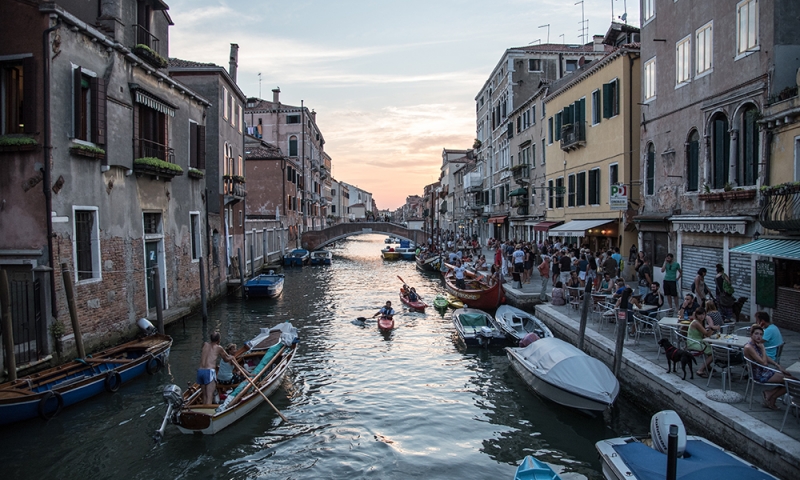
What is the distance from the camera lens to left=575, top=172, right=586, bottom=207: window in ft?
74.0

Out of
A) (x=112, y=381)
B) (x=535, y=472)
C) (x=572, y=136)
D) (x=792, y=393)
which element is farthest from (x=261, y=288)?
(x=792, y=393)

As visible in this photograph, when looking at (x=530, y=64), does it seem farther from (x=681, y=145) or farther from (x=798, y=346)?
(x=798, y=346)

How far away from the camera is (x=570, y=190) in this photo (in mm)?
24141

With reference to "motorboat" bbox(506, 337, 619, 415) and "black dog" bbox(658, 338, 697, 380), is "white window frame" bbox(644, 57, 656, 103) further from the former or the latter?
"black dog" bbox(658, 338, 697, 380)

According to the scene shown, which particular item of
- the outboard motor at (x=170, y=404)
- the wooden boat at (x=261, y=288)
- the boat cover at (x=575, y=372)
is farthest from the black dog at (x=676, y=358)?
the wooden boat at (x=261, y=288)

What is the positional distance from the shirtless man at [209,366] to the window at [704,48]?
42.7ft

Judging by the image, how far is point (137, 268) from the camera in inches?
576

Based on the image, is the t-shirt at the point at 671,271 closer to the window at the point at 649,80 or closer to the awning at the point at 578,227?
the window at the point at 649,80

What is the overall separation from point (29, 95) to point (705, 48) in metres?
15.3

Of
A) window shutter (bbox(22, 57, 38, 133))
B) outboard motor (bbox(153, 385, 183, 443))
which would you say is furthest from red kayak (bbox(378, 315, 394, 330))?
window shutter (bbox(22, 57, 38, 133))

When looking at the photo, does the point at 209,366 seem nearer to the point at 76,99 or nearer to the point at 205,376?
the point at 205,376

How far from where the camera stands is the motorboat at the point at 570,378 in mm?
9289

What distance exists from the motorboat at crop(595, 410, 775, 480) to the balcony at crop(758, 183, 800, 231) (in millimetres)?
5505

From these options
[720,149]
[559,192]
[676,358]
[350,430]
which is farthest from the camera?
[559,192]
